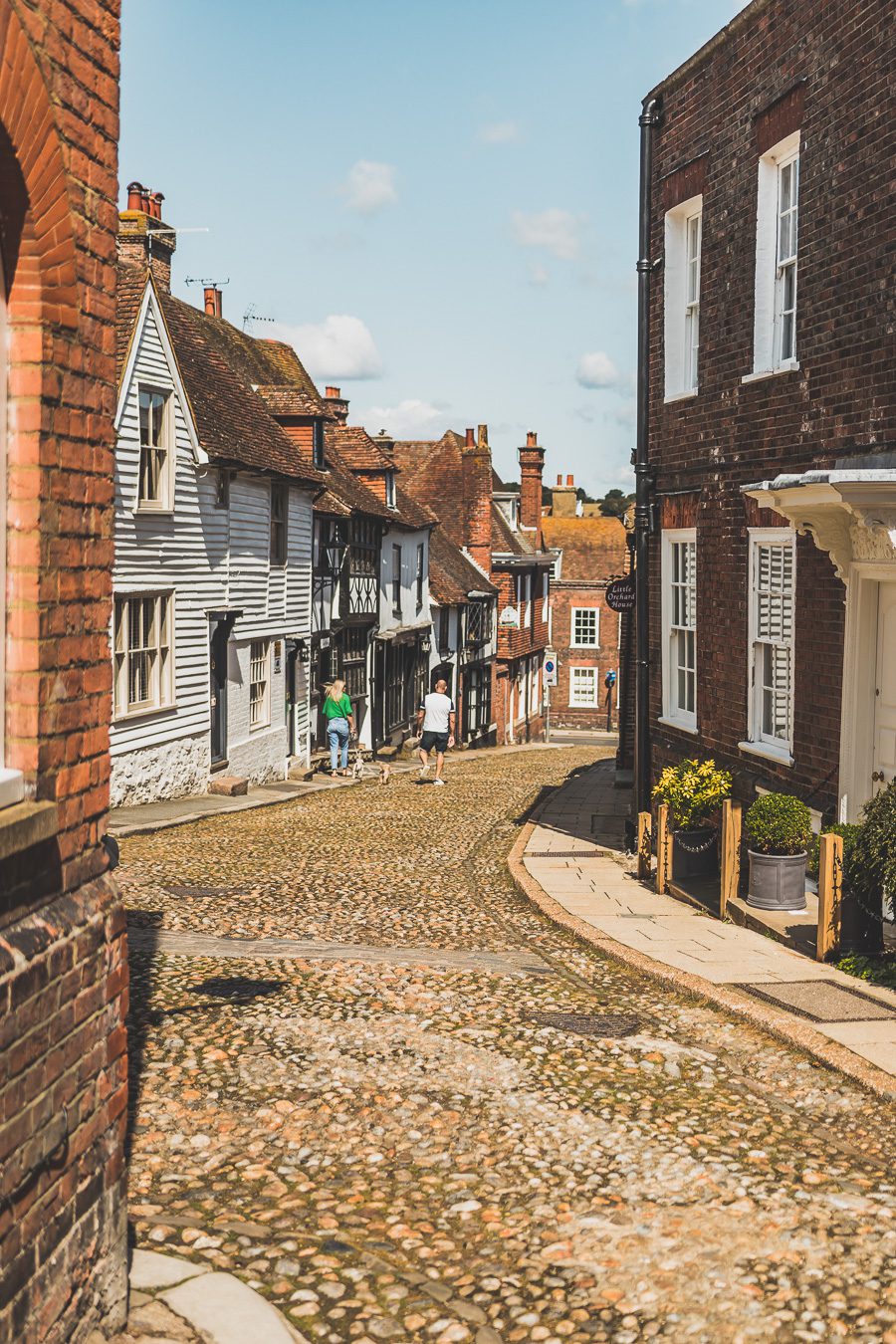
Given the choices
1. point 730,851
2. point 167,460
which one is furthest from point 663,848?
point 167,460

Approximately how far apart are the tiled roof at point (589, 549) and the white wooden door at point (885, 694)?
5022cm

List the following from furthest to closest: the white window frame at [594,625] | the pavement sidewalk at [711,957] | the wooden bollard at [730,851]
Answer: the white window frame at [594,625], the wooden bollard at [730,851], the pavement sidewalk at [711,957]

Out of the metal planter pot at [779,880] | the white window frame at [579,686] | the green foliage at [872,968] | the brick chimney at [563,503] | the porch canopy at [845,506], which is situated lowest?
the white window frame at [579,686]

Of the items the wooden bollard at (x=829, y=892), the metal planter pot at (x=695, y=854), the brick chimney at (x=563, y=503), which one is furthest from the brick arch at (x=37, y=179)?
the brick chimney at (x=563, y=503)

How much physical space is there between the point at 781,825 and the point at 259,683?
15.1 m

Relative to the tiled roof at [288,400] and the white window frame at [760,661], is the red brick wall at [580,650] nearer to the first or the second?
the tiled roof at [288,400]

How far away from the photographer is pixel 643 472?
15.0m

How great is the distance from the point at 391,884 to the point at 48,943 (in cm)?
936

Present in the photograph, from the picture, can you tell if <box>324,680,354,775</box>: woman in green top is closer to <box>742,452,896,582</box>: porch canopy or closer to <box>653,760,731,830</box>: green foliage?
<box>653,760,731,830</box>: green foliage

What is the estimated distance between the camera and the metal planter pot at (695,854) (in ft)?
42.2

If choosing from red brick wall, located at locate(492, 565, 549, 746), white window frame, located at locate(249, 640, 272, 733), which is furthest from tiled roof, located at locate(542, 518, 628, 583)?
white window frame, located at locate(249, 640, 272, 733)

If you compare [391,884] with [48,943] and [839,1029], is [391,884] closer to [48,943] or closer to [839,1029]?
[839,1029]

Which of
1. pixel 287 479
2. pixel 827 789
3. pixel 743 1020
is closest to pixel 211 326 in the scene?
A: pixel 287 479

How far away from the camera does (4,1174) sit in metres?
3.58
